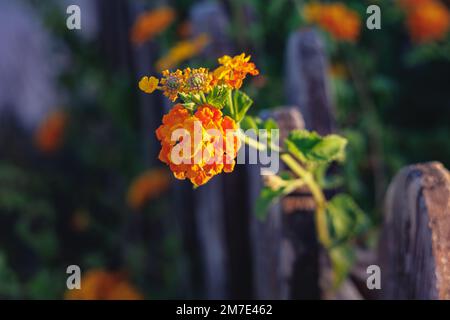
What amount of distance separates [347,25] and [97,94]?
2067 millimetres

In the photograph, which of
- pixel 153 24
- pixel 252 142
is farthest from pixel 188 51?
pixel 252 142

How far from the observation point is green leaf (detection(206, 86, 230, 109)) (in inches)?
39.4

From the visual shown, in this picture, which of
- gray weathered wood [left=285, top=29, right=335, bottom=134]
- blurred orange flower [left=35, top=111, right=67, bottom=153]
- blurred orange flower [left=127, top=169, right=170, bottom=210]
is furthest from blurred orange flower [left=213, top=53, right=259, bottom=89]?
blurred orange flower [left=35, top=111, right=67, bottom=153]

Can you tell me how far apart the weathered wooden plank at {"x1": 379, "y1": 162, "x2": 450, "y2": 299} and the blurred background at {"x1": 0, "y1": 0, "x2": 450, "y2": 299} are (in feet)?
1.92

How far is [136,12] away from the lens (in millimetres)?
3006

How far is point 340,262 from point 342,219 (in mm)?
123

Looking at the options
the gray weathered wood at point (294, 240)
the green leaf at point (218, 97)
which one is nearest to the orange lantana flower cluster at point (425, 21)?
the gray weathered wood at point (294, 240)

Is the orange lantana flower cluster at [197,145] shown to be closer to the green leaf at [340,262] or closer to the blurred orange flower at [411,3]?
the green leaf at [340,262]

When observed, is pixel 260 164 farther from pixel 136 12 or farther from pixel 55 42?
pixel 55 42

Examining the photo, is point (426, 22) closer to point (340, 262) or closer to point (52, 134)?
point (340, 262)

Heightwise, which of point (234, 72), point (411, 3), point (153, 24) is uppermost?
point (411, 3)

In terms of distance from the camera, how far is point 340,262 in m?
1.50

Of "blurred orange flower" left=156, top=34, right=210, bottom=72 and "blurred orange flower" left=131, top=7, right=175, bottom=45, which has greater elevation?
"blurred orange flower" left=131, top=7, right=175, bottom=45

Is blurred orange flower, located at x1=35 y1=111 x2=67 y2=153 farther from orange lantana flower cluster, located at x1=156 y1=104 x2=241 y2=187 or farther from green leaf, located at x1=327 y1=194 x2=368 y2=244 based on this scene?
orange lantana flower cluster, located at x1=156 y1=104 x2=241 y2=187
